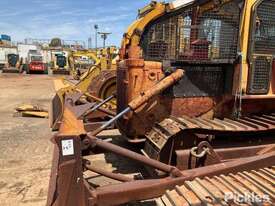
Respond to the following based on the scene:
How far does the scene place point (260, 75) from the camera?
14.1 ft

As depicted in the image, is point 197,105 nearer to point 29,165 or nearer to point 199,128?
point 199,128

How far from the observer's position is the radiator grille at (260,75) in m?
4.25

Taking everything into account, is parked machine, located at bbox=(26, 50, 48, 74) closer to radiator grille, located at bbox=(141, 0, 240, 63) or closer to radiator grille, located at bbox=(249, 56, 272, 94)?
radiator grille, located at bbox=(141, 0, 240, 63)

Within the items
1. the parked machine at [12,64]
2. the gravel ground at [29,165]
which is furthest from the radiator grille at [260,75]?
the parked machine at [12,64]

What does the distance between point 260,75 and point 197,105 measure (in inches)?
33.3

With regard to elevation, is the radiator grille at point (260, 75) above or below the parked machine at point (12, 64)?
above

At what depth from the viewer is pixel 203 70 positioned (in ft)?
14.8

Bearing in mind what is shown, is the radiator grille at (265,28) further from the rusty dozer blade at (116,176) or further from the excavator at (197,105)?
the rusty dozer blade at (116,176)

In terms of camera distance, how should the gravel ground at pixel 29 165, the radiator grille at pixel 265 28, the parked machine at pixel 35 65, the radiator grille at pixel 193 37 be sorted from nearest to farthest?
1. the radiator grille at pixel 265 28
2. the radiator grille at pixel 193 37
3. the gravel ground at pixel 29 165
4. the parked machine at pixel 35 65

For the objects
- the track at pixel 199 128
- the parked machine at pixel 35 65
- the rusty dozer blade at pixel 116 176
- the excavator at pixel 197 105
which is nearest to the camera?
the rusty dozer blade at pixel 116 176

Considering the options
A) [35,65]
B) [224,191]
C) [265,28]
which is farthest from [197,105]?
[35,65]

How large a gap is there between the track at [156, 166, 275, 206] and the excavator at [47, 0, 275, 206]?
1 centimetres

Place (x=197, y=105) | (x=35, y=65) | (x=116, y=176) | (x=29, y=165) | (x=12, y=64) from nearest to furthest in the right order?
(x=116, y=176)
(x=197, y=105)
(x=29, y=165)
(x=35, y=65)
(x=12, y=64)

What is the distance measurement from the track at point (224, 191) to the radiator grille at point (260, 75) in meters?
1.13
